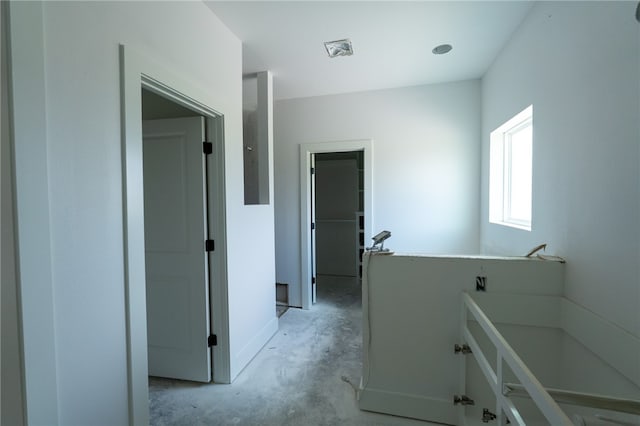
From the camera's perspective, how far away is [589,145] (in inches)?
54.4

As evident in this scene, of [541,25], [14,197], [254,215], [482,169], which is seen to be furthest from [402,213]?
[14,197]

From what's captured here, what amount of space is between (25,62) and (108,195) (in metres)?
0.50

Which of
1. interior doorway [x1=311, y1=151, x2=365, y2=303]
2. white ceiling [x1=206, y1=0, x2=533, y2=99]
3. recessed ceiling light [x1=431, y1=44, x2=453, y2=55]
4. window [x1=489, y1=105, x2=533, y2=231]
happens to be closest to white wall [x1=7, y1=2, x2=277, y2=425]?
white ceiling [x1=206, y1=0, x2=533, y2=99]

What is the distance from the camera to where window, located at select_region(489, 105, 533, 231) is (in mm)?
2361

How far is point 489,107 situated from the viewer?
2.88 m

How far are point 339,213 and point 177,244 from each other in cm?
356

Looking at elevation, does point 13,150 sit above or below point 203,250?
above

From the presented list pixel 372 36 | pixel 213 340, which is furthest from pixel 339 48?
pixel 213 340

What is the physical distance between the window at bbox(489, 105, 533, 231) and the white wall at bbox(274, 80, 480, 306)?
361 mm

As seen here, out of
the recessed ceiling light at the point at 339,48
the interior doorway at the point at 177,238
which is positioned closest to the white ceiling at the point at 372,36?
the recessed ceiling light at the point at 339,48

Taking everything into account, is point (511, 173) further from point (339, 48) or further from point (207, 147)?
point (207, 147)

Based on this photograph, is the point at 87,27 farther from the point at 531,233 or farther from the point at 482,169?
the point at 482,169

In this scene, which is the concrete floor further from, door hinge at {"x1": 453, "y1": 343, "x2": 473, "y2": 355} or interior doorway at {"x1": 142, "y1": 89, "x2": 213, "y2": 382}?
door hinge at {"x1": 453, "y1": 343, "x2": 473, "y2": 355}

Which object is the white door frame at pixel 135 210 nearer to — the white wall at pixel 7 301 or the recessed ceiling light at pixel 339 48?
the white wall at pixel 7 301
